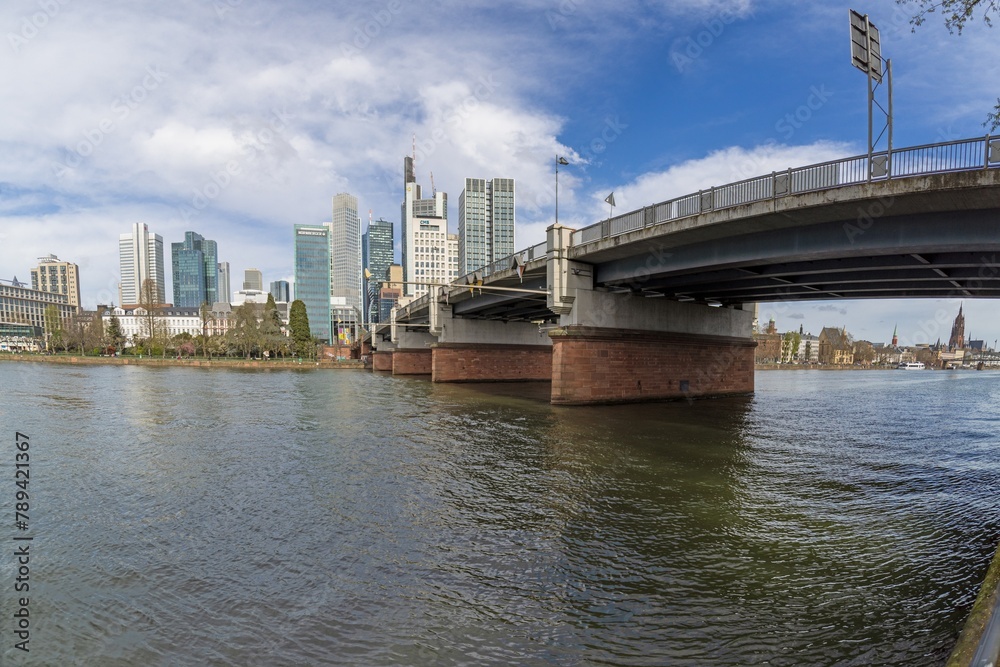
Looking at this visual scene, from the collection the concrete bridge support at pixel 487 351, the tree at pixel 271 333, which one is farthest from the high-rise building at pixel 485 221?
the concrete bridge support at pixel 487 351

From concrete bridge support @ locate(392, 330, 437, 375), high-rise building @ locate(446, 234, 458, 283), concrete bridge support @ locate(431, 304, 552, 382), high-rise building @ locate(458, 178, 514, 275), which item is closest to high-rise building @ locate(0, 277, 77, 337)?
high-rise building @ locate(446, 234, 458, 283)

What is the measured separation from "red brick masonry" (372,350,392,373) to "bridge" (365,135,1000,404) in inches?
1618

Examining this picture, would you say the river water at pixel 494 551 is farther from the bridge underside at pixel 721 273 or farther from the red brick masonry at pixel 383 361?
the red brick masonry at pixel 383 361

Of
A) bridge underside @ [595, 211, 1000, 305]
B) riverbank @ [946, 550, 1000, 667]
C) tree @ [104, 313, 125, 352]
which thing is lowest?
Answer: riverbank @ [946, 550, 1000, 667]

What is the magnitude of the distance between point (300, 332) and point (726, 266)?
112568 mm

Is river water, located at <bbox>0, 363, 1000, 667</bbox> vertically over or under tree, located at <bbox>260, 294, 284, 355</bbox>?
under

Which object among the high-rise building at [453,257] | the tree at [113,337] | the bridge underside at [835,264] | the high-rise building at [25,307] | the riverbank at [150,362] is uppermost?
the high-rise building at [453,257]

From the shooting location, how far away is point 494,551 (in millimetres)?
7805

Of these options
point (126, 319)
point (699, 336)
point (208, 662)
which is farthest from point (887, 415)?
point (126, 319)

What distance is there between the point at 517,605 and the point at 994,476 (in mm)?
14986

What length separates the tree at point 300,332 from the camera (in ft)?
377

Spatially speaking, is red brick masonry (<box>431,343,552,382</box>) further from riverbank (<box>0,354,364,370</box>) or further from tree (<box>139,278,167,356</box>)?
tree (<box>139,278,167,356</box>)

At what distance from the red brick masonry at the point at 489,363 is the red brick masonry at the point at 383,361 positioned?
35.9 m

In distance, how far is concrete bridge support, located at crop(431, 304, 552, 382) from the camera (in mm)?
49656
